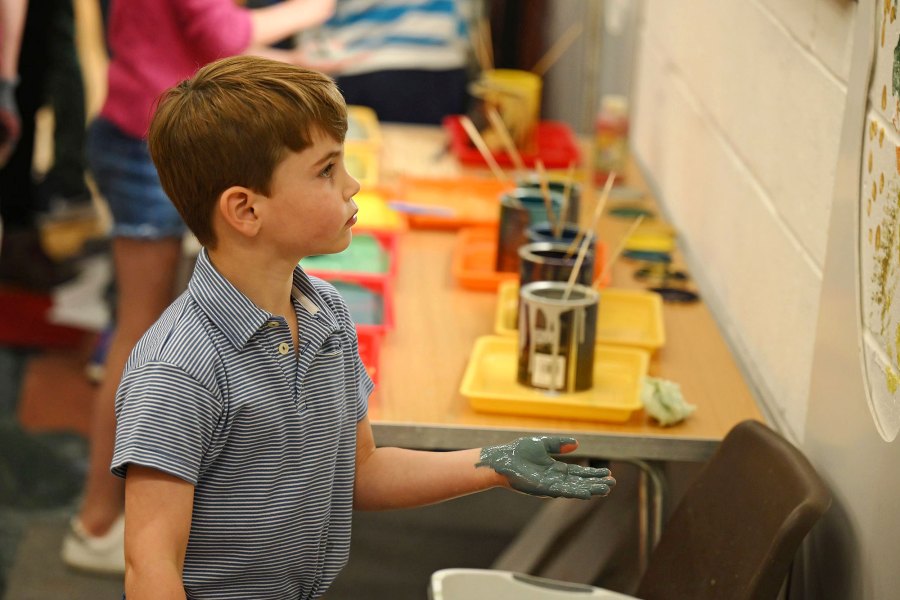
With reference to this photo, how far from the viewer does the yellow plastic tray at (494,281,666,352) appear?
2090 mm

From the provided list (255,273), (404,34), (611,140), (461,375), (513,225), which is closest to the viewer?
(255,273)

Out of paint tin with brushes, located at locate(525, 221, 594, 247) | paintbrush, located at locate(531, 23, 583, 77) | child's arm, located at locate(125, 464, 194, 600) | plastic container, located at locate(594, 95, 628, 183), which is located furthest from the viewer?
paintbrush, located at locate(531, 23, 583, 77)

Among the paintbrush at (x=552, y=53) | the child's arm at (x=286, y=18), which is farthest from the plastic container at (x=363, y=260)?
the paintbrush at (x=552, y=53)

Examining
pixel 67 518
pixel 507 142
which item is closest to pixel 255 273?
pixel 507 142

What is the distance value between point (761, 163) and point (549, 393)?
1.80 feet

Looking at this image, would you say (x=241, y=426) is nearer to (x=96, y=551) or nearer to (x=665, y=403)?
(x=665, y=403)

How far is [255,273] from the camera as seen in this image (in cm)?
131

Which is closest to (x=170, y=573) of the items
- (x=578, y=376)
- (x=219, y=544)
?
(x=219, y=544)

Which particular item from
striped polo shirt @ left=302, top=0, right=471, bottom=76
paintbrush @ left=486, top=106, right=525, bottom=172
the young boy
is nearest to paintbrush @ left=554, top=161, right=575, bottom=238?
paintbrush @ left=486, top=106, right=525, bottom=172

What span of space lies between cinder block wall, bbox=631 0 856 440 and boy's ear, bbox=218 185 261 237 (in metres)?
0.79

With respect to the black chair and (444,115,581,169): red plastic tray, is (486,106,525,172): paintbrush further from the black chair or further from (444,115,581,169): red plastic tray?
the black chair

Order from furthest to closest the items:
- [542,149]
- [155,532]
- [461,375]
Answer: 1. [542,149]
2. [461,375]
3. [155,532]

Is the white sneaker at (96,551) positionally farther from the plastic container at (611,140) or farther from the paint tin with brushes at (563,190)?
the plastic container at (611,140)

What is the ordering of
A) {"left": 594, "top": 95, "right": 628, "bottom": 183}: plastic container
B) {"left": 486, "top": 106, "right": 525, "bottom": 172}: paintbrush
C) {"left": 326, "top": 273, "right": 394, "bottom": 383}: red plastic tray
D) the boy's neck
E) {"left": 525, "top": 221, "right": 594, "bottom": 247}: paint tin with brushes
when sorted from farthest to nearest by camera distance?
{"left": 594, "top": 95, "right": 628, "bottom": 183}: plastic container, {"left": 486, "top": 106, "right": 525, "bottom": 172}: paintbrush, {"left": 525, "top": 221, "right": 594, "bottom": 247}: paint tin with brushes, {"left": 326, "top": 273, "right": 394, "bottom": 383}: red plastic tray, the boy's neck
